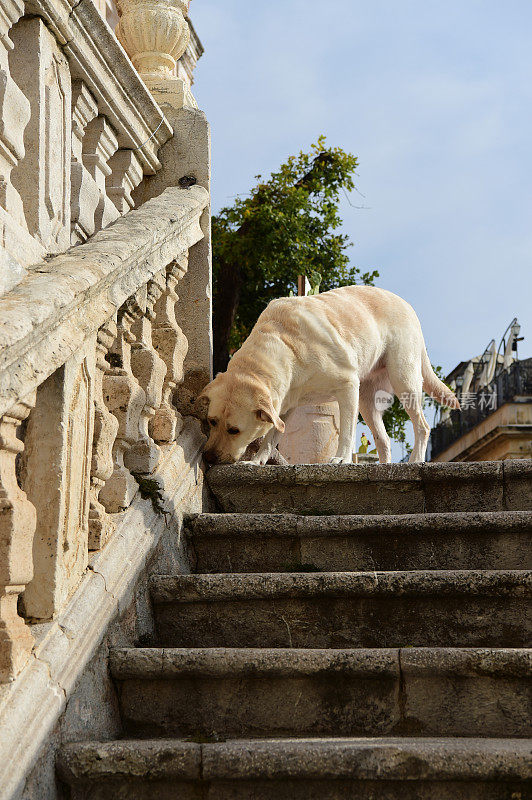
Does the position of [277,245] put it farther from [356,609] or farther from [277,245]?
[356,609]

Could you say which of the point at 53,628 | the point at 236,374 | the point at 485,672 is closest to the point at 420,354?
the point at 236,374

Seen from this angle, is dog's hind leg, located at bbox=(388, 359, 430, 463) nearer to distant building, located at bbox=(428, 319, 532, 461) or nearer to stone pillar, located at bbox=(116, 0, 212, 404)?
stone pillar, located at bbox=(116, 0, 212, 404)

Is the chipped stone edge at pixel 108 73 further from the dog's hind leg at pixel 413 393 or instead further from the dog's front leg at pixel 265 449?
the dog's hind leg at pixel 413 393

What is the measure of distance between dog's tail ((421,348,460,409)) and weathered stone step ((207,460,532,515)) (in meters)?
2.16

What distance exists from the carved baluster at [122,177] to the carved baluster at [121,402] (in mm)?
1210

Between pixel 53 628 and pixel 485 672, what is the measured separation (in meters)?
1.24

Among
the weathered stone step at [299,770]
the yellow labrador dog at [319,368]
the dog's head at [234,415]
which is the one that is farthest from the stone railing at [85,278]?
the weathered stone step at [299,770]

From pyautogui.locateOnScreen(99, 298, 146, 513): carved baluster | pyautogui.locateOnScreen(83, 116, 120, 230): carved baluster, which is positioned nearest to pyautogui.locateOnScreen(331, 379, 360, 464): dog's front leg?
pyautogui.locateOnScreen(83, 116, 120, 230): carved baluster

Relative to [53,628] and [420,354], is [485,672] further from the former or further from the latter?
[420,354]

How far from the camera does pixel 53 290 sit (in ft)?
8.36

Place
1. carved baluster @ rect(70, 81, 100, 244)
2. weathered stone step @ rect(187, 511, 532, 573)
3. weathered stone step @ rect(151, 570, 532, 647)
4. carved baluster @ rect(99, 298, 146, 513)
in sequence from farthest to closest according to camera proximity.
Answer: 1. carved baluster @ rect(70, 81, 100, 244)
2. weathered stone step @ rect(187, 511, 532, 573)
3. carved baluster @ rect(99, 298, 146, 513)
4. weathered stone step @ rect(151, 570, 532, 647)

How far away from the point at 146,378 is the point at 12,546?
1.35 metres

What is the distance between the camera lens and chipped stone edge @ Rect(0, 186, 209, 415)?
2291 mm

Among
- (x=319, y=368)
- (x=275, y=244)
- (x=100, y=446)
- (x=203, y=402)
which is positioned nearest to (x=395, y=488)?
(x=203, y=402)
